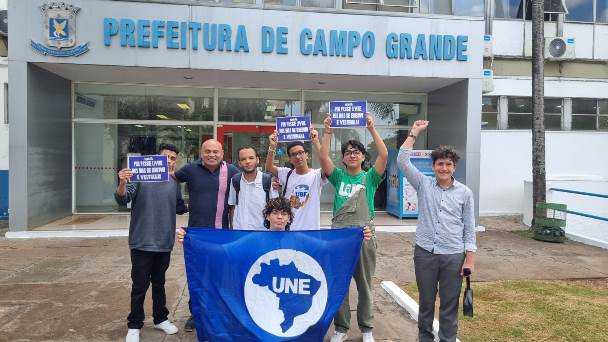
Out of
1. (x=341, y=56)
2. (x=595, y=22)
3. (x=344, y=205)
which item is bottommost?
(x=344, y=205)

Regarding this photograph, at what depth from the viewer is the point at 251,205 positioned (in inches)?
156

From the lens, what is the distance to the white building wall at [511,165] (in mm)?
12406

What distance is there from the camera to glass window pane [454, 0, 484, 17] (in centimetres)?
A: 1190

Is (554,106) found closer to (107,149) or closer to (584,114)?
(584,114)

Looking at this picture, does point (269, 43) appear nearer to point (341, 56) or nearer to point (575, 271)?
point (341, 56)

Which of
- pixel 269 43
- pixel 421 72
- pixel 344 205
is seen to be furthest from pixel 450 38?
pixel 344 205

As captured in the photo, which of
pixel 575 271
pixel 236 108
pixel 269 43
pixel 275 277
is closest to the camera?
pixel 275 277

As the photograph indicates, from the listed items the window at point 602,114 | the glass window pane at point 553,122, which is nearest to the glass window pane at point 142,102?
the glass window pane at point 553,122

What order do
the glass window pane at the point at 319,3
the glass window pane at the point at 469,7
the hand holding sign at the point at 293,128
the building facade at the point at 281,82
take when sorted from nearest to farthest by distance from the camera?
the hand holding sign at the point at 293,128 < the building facade at the point at 281,82 < the glass window pane at the point at 319,3 < the glass window pane at the point at 469,7

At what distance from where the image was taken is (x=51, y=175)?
9695 mm

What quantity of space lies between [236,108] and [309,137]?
770 cm

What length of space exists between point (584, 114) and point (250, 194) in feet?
41.4

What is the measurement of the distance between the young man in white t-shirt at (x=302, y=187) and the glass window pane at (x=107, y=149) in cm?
779

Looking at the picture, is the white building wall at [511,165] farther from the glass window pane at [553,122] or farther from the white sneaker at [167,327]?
the white sneaker at [167,327]
